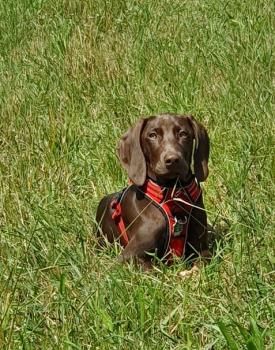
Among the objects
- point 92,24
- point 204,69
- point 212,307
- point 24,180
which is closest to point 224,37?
point 204,69

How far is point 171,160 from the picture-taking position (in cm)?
386

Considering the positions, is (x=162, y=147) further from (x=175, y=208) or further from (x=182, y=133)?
(x=175, y=208)

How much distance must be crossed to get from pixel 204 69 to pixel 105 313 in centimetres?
312

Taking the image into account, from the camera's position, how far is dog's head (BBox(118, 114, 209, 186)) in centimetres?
396

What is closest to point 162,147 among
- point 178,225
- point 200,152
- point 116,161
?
point 200,152

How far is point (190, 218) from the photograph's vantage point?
3.97 meters

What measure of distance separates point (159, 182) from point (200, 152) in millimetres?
262

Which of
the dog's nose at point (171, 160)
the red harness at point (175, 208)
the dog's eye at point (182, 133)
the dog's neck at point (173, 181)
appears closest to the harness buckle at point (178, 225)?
the red harness at point (175, 208)

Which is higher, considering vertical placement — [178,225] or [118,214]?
[178,225]

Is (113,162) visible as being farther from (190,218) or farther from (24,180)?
(190,218)

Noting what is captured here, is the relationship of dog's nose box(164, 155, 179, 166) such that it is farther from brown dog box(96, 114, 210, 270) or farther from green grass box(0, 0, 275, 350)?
green grass box(0, 0, 275, 350)

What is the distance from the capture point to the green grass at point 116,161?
9.62 ft

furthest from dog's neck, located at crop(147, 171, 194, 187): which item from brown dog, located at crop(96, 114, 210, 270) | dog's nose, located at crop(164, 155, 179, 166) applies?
dog's nose, located at crop(164, 155, 179, 166)

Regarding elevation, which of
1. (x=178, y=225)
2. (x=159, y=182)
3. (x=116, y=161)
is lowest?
(x=116, y=161)
